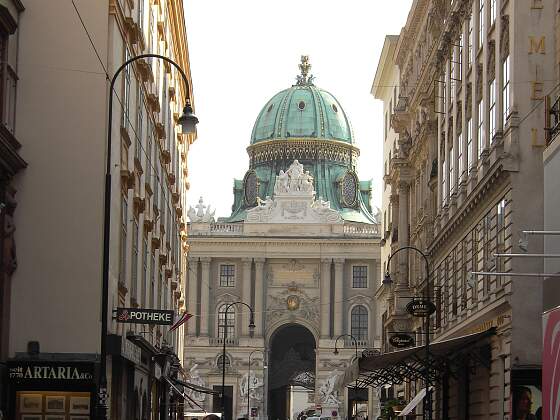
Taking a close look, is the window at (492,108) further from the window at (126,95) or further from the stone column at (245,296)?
the stone column at (245,296)

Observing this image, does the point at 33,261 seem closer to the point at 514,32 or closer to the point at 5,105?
the point at 5,105

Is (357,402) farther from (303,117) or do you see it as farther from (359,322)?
(303,117)

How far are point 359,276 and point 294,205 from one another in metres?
8.57

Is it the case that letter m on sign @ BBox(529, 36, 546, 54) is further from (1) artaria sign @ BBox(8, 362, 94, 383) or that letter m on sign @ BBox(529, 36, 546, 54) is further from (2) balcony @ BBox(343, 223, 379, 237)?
(2) balcony @ BBox(343, 223, 379, 237)

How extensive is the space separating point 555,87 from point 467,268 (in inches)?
453

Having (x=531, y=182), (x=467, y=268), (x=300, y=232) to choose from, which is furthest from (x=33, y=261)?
(x=300, y=232)

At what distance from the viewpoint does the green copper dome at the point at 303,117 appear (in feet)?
449

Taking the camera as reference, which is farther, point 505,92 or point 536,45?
point 505,92

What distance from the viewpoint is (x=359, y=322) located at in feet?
410

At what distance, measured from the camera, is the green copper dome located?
449ft

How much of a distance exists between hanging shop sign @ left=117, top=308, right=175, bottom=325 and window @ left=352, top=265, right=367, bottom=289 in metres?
91.7

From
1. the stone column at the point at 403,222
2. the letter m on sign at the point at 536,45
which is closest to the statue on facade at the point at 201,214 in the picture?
the stone column at the point at 403,222

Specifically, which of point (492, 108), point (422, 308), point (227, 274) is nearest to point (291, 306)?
point (227, 274)

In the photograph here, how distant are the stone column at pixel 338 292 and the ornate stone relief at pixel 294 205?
14.4ft
